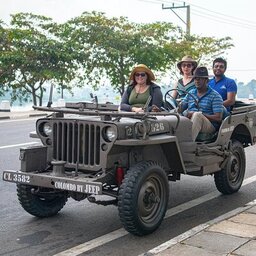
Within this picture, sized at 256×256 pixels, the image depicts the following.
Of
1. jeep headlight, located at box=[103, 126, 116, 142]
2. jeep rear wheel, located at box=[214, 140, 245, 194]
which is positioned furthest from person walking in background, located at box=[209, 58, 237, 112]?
jeep headlight, located at box=[103, 126, 116, 142]

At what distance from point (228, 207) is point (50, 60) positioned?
21767mm

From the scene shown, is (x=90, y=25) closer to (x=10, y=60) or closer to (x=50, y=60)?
(x=50, y=60)

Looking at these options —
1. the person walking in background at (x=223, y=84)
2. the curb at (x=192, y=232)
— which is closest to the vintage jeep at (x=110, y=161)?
the curb at (x=192, y=232)

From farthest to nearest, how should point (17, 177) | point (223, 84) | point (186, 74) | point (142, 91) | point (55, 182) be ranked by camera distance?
point (186, 74), point (223, 84), point (142, 91), point (17, 177), point (55, 182)

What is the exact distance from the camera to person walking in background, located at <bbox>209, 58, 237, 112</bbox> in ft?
25.1

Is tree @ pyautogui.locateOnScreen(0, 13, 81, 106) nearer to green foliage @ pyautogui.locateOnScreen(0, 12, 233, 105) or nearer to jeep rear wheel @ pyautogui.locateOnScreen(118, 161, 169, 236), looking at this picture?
green foliage @ pyautogui.locateOnScreen(0, 12, 233, 105)

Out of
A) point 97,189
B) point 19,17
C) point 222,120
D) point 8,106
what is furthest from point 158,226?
point 19,17

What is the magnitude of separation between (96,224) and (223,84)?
3176 millimetres

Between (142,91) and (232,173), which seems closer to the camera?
(142,91)

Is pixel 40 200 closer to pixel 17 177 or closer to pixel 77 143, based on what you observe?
pixel 17 177

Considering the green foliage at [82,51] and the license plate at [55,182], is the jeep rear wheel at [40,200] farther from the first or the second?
the green foliage at [82,51]

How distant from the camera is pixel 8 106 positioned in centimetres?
2561

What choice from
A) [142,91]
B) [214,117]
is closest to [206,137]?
[214,117]

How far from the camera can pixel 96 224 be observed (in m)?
5.90
